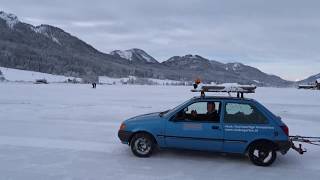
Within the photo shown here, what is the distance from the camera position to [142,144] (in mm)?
9570

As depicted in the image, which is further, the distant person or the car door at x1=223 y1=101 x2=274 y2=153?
the distant person

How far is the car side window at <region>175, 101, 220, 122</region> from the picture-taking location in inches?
362

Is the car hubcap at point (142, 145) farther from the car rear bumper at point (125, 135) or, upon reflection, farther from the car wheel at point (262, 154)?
the car wheel at point (262, 154)

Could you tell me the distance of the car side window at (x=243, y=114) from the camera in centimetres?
894

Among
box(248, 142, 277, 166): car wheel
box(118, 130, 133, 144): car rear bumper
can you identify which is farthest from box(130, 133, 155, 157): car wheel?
box(248, 142, 277, 166): car wheel

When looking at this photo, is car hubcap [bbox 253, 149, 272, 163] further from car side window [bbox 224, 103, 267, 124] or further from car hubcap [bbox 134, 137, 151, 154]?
car hubcap [bbox 134, 137, 151, 154]

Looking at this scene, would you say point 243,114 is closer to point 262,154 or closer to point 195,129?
point 262,154

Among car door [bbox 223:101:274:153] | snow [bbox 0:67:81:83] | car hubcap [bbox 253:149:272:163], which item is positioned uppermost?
snow [bbox 0:67:81:83]

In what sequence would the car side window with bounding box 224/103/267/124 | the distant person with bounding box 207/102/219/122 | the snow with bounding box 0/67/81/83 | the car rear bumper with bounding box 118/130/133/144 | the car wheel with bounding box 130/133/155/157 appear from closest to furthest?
the car side window with bounding box 224/103/267/124
the distant person with bounding box 207/102/219/122
the car wheel with bounding box 130/133/155/157
the car rear bumper with bounding box 118/130/133/144
the snow with bounding box 0/67/81/83

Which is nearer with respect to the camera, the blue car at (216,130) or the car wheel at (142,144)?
the blue car at (216,130)

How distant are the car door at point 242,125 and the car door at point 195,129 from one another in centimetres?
18

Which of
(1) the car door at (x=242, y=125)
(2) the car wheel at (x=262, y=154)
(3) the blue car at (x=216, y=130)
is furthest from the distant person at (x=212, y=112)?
(2) the car wheel at (x=262, y=154)

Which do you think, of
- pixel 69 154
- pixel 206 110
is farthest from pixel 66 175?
pixel 206 110

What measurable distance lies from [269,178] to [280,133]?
3.98 ft
